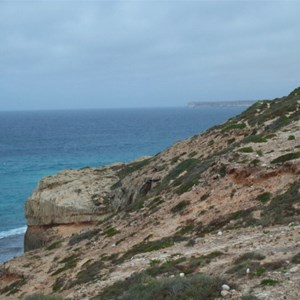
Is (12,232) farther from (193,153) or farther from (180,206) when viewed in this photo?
(180,206)

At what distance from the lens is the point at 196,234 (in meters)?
21.4

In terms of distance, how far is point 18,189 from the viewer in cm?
8094

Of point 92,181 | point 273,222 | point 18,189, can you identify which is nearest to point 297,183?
point 273,222

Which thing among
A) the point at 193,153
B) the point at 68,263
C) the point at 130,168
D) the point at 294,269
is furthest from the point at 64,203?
the point at 294,269

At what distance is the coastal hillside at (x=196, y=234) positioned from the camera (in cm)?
1376

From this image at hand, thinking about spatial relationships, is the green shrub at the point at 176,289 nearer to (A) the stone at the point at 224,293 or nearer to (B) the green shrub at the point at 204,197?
(A) the stone at the point at 224,293

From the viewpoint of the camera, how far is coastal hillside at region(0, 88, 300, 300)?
1376 centimetres

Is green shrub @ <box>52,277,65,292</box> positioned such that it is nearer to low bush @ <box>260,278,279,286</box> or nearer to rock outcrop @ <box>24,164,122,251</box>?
low bush @ <box>260,278,279,286</box>

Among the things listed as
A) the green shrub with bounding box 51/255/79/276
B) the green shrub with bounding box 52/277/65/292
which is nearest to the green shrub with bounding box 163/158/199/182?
the green shrub with bounding box 51/255/79/276

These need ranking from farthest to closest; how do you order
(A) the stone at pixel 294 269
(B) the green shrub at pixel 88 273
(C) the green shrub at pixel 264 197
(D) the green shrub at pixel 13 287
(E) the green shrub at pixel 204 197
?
1. (E) the green shrub at pixel 204 197
2. (D) the green shrub at pixel 13 287
3. (C) the green shrub at pixel 264 197
4. (B) the green shrub at pixel 88 273
5. (A) the stone at pixel 294 269

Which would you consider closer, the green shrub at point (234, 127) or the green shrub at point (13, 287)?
the green shrub at point (13, 287)

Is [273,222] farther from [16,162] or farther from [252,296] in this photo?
[16,162]

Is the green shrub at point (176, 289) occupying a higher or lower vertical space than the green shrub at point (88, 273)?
higher

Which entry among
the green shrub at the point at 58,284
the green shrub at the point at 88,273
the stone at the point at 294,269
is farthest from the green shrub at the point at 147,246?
the stone at the point at 294,269
